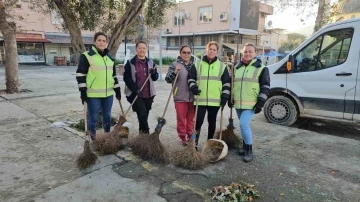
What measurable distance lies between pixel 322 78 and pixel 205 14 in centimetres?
2734

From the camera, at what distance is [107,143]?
387 cm

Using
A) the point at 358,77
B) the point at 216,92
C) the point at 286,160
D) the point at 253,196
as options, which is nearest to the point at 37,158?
the point at 216,92

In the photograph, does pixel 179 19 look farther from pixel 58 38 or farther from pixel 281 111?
pixel 281 111

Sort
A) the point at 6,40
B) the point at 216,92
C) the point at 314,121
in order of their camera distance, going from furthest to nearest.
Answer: the point at 6,40 < the point at 314,121 < the point at 216,92

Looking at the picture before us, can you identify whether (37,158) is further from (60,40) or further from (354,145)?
(60,40)

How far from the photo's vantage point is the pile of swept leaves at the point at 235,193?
2.78m

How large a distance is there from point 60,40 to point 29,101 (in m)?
23.6

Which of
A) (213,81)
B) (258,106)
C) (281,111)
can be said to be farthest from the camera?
(281,111)

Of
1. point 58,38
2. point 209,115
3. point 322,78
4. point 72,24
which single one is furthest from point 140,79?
point 58,38

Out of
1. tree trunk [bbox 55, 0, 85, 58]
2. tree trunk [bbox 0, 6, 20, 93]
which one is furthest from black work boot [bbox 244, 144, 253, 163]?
tree trunk [bbox 0, 6, 20, 93]

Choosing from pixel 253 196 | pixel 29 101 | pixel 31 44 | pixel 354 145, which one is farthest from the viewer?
pixel 31 44

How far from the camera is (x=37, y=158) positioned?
380cm

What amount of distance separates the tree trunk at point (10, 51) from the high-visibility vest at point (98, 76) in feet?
22.3

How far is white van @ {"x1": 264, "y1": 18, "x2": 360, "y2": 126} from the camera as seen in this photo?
470 centimetres
